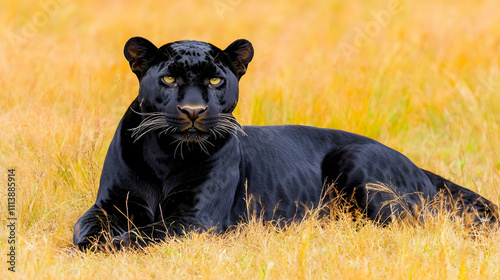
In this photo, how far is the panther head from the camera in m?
3.98

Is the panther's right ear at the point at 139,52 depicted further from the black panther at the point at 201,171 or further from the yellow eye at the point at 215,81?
the yellow eye at the point at 215,81

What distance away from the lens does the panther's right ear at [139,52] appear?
4.23 meters

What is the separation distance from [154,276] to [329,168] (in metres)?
1.88

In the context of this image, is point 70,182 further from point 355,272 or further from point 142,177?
point 355,272

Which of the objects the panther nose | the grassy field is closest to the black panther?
the panther nose

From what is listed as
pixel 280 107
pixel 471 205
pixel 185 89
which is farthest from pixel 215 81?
pixel 280 107

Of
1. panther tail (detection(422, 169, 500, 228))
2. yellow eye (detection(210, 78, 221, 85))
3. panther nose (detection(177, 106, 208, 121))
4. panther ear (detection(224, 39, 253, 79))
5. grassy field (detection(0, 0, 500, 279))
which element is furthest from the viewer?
panther tail (detection(422, 169, 500, 228))

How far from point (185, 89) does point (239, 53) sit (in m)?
0.56

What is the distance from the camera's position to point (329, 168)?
16.7 feet

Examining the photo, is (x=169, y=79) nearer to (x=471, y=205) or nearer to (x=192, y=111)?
(x=192, y=111)

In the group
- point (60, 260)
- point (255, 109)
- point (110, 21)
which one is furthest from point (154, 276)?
point (110, 21)

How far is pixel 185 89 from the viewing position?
4.04 metres

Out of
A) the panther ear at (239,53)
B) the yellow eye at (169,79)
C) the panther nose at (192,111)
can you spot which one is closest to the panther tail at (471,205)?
the panther ear at (239,53)

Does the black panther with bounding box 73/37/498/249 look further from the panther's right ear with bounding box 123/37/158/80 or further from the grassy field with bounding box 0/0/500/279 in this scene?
the grassy field with bounding box 0/0/500/279
